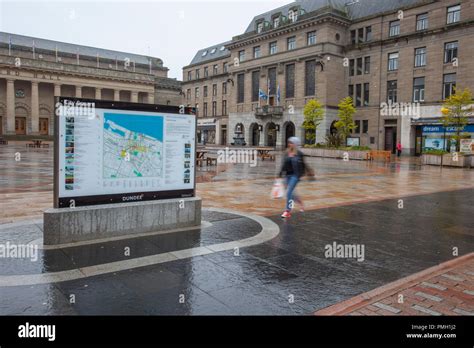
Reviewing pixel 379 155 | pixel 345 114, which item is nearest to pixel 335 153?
pixel 379 155

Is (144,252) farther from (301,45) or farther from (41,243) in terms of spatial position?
(301,45)

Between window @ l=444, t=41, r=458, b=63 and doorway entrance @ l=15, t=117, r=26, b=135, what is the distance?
72.7m

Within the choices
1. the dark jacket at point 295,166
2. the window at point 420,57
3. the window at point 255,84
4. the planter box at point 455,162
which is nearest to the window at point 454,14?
the window at point 420,57

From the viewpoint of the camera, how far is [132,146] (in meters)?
7.20

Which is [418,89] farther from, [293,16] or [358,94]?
[293,16]

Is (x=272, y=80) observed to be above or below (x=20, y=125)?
above

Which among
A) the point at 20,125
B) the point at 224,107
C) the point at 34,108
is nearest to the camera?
the point at 34,108

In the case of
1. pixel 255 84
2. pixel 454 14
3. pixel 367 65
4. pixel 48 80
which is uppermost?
pixel 454 14

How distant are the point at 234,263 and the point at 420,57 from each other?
50.1 metres

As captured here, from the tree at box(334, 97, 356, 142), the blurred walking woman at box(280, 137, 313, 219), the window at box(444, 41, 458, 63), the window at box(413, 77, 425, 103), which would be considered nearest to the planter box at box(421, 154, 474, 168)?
the tree at box(334, 97, 356, 142)

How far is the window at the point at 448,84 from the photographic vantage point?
147 ft

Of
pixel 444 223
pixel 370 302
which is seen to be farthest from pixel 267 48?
pixel 370 302

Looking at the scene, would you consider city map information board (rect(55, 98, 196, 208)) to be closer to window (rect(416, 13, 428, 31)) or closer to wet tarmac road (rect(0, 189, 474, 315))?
wet tarmac road (rect(0, 189, 474, 315))
